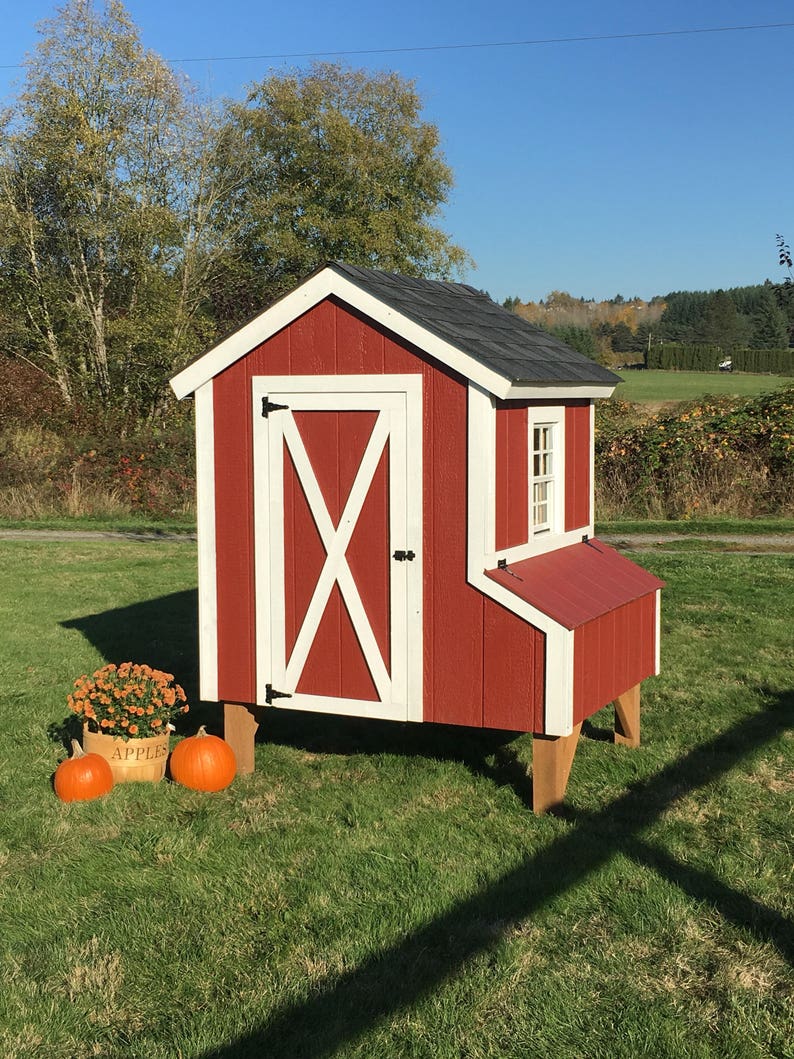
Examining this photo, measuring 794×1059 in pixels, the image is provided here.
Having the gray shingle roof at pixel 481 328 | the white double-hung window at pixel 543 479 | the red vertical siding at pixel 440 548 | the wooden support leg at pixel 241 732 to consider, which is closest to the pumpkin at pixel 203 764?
the wooden support leg at pixel 241 732

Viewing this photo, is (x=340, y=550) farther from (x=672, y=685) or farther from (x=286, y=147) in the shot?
(x=286, y=147)

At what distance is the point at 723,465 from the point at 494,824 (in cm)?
1305

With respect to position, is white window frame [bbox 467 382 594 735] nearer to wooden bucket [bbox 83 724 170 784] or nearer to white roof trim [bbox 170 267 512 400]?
white roof trim [bbox 170 267 512 400]

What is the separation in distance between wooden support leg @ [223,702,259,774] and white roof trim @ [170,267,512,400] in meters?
1.87

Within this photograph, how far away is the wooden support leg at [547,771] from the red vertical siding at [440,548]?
17 cm

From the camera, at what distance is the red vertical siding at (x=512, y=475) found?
5891 mm

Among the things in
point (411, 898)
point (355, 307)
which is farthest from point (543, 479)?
point (411, 898)

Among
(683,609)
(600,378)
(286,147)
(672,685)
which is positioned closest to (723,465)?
(683,609)

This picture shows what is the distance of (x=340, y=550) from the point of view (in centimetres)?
609

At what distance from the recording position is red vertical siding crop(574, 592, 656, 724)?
5.83m

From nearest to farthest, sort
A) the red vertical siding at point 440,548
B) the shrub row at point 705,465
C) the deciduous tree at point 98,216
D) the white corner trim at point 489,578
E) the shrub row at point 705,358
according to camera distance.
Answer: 1. the white corner trim at point 489,578
2. the red vertical siding at point 440,548
3. the shrub row at point 705,465
4. the deciduous tree at point 98,216
5. the shrub row at point 705,358

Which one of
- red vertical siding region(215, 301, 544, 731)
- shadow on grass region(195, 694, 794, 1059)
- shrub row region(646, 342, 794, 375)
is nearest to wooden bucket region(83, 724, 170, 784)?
red vertical siding region(215, 301, 544, 731)

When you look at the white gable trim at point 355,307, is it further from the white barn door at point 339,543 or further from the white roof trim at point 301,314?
the white barn door at point 339,543

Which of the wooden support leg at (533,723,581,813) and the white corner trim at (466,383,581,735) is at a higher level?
the white corner trim at (466,383,581,735)
